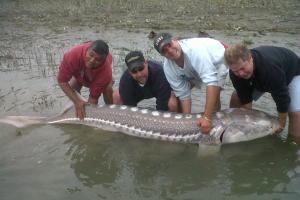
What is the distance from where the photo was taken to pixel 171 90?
21.2 ft

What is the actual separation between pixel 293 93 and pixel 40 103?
13.7ft

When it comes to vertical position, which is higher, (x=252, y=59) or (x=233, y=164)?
(x=252, y=59)

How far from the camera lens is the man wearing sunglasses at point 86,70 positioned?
602 centimetres

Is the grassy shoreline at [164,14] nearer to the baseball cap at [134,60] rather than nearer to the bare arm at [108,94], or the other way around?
the bare arm at [108,94]

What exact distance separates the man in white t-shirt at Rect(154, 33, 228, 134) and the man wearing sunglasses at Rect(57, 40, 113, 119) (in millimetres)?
925

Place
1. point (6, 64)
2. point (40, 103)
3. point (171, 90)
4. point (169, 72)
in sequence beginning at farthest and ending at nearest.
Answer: point (6, 64) → point (40, 103) → point (171, 90) → point (169, 72)

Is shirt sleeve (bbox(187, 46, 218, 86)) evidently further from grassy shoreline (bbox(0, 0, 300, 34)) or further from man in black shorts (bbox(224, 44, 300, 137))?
grassy shoreline (bbox(0, 0, 300, 34))

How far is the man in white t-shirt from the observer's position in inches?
214

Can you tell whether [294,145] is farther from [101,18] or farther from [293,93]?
Result: [101,18]

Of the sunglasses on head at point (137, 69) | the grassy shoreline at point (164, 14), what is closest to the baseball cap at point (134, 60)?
the sunglasses on head at point (137, 69)

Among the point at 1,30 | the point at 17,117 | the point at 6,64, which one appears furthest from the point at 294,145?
the point at 1,30

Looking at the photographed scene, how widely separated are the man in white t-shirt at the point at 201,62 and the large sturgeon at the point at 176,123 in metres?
0.17

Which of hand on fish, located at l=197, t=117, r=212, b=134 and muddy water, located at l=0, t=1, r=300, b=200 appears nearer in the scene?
muddy water, located at l=0, t=1, r=300, b=200

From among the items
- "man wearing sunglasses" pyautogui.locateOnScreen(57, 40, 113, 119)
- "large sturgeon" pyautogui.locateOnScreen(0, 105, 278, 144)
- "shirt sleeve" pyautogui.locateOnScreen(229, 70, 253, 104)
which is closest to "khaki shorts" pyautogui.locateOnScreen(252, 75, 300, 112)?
"large sturgeon" pyautogui.locateOnScreen(0, 105, 278, 144)
